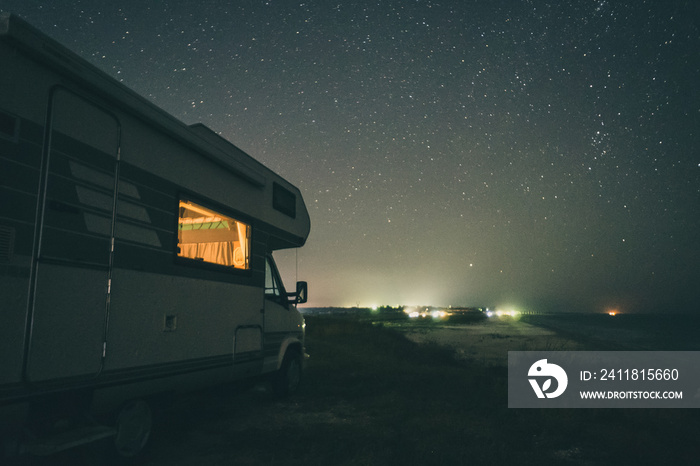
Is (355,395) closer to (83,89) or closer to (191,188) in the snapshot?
(191,188)

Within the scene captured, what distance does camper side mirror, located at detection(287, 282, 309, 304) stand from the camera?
7312 millimetres

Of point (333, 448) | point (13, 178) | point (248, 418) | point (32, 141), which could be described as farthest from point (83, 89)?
point (248, 418)

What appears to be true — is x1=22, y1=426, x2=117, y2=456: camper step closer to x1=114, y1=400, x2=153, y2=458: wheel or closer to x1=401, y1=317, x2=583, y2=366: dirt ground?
x1=114, y1=400, x2=153, y2=458: wheel

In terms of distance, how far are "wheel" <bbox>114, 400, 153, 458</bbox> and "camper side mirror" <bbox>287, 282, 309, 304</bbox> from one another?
3.20 meters

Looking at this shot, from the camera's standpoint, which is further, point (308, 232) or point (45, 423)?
point (308, 232)

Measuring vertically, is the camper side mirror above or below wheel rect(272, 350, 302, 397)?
above

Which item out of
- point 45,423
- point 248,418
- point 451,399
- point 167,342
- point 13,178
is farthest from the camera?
point 451,399

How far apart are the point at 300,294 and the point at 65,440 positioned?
4.36m

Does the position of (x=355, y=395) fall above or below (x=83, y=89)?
below

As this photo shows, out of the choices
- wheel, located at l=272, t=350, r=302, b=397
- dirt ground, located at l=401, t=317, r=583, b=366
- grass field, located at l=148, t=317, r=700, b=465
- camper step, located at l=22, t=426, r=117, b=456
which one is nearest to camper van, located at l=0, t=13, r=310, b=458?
camper step, located at l=22, t=426, r=117, b=456

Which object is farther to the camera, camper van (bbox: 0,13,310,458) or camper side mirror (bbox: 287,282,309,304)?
camper side mirror (bbox: 287,282,309,304)

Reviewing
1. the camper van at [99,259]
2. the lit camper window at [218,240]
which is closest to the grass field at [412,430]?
the camper van at [99,259]

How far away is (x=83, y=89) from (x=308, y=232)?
464 cm

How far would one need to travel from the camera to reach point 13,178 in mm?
2947
